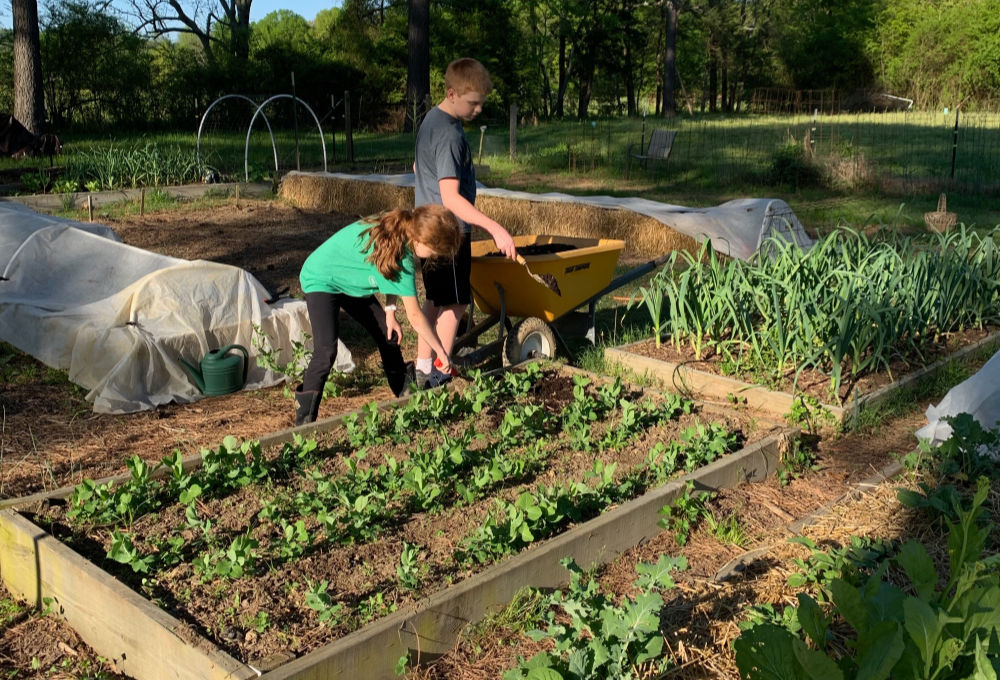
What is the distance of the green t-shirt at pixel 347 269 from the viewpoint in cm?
399

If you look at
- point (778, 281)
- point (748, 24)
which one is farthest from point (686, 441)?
point (748, 24)

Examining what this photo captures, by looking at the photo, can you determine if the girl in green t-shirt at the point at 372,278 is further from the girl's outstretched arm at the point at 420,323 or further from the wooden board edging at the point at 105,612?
the wooden board edging at the point at 105,612

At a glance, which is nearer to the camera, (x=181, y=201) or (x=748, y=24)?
(x=181, y=201)

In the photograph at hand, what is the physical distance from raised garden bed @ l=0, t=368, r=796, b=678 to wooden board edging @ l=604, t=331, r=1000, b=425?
0.27 meters

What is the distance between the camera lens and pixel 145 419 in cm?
447

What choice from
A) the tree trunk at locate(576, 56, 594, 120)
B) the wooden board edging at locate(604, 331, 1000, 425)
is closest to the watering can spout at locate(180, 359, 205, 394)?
the wooden board edging at locate(604, 331, 1000, 425)

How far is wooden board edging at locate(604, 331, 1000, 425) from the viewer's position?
13.7 feet

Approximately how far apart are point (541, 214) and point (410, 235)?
5.41 meters

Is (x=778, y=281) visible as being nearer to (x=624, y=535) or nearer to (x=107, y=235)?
(x=624, y=535)

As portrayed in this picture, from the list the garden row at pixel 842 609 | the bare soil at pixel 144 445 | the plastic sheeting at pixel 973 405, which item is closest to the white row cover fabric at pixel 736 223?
the bare soil at pixel 144 445

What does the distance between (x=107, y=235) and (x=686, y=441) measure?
4819 mm

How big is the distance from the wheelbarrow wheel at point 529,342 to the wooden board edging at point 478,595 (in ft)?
5.36

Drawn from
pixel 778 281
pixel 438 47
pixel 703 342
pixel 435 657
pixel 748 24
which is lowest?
pixel 435 657

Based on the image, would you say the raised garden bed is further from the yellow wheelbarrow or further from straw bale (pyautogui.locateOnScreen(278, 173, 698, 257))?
straw bale (pyautogui.locateOnScreen(278, 173, 698, 257))
